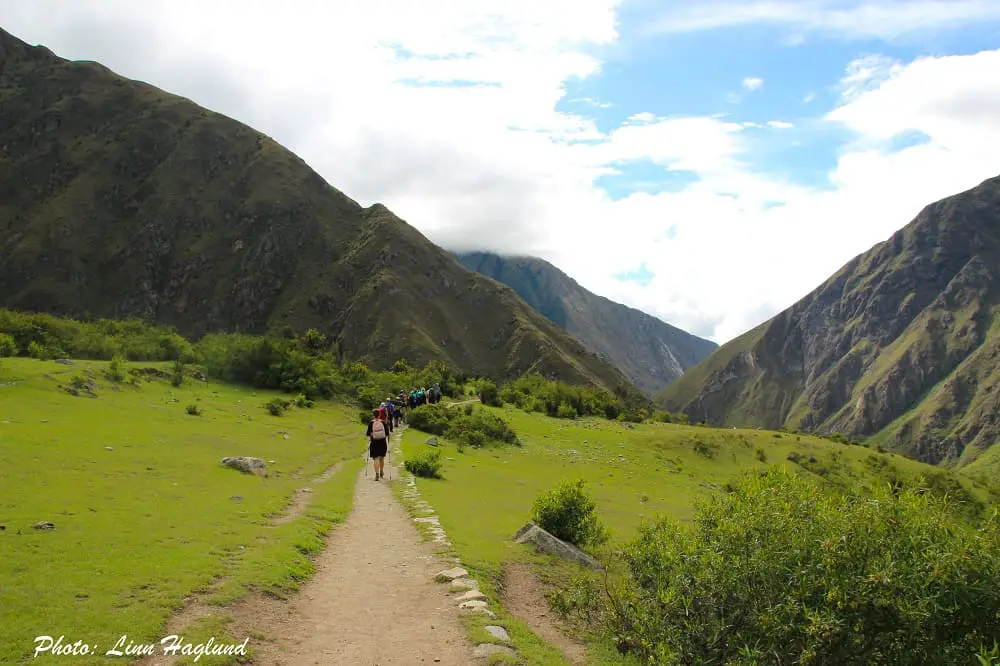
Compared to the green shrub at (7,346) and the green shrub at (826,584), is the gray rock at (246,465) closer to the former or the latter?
the green shrub at (826,584)

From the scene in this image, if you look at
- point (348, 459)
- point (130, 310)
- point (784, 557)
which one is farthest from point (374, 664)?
point (130, 310)

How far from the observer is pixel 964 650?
7.47 metres

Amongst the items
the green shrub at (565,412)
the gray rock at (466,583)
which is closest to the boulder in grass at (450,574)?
the gray rock at (466,583)

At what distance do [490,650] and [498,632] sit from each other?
0.81 metres

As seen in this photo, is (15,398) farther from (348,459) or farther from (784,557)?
(784,557)

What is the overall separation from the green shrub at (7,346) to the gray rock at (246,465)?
3382 centimetres

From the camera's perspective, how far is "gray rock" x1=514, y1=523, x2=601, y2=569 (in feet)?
58.9

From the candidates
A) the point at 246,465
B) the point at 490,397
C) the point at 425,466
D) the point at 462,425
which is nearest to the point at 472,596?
the point at 246,465

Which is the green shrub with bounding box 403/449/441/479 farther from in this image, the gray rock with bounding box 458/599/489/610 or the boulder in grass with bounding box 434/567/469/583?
the gray rock with bounding box 458/599/489/610

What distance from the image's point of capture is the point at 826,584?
8039mm

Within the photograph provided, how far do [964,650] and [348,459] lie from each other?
31.8m

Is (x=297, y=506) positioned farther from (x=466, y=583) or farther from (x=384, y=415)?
(x=384, y=415)

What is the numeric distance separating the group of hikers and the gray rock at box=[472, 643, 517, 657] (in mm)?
18021

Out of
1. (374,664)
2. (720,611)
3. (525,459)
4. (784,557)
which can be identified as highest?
(784,557)
